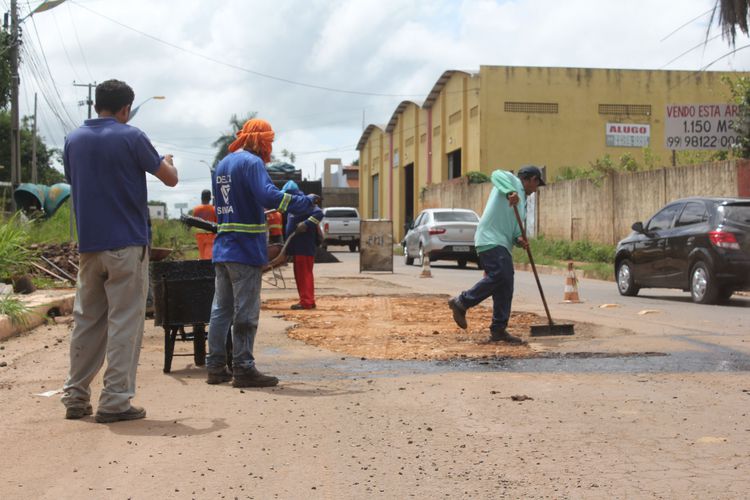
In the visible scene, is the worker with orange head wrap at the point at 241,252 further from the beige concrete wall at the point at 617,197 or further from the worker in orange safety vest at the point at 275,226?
the beige concrete wall at the point at 617,197

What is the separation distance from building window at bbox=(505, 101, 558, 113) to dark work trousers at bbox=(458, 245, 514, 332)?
35.4 metres

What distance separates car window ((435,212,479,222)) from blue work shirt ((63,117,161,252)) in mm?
22603

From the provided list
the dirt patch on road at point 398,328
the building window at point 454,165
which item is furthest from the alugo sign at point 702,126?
the building window at point 454,165

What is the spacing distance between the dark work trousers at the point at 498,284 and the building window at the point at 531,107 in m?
35.4

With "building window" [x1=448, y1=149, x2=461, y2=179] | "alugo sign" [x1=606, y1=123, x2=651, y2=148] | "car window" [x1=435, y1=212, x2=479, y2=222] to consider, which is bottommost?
"car window" [x1=435, y1=212, x2=479, y2=222]

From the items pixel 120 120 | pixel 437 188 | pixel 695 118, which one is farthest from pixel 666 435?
pixel 437 188

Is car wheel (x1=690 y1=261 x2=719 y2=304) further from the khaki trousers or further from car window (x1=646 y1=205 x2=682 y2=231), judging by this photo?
the khaki trousers

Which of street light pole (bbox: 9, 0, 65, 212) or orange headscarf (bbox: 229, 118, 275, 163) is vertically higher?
street light pole (bbox: 9, 0, 65, 212)

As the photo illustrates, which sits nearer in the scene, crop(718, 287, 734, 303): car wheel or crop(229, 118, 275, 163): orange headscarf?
crop(229, 118, 275, 163): orange headscarf

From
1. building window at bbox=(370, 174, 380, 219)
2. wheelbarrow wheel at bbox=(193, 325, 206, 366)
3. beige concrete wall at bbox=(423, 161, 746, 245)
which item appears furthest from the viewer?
building window at bbox=(370, 174, 380, 219)

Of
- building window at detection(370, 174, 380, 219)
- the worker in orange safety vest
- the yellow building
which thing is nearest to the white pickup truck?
the yellow building

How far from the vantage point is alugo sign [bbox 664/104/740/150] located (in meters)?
27.5

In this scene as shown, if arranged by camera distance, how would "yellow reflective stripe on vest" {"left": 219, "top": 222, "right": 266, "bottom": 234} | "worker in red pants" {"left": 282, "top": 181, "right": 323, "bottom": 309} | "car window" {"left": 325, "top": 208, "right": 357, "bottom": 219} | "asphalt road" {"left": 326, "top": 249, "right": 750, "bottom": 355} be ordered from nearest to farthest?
1. "yellow reflective stripe on vest" {"left": 219, "top": 222, "right": 266, "bottom": 234}
2. "asphalt road" {"left": 326, "top": 249, "right": 750, "bottom": 355}
3. "worker in red pants" {"left": 282, "top": 181, "right": 323, "bottom": 309}
4. "car window" {"left": 325, "top": 208, "right": 357, "bottom": 219}

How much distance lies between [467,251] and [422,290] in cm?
1023
